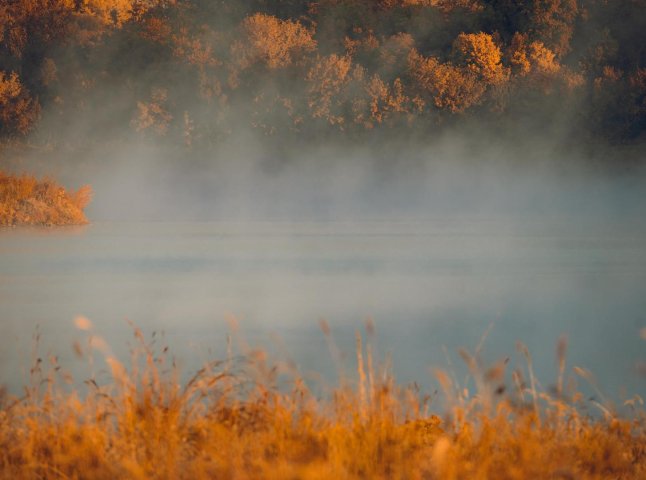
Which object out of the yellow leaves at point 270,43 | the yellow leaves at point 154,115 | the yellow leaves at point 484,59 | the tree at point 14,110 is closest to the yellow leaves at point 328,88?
the yellow leaves at point 270,43

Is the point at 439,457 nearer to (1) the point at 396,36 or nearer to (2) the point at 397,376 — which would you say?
(2) the point at 397,376

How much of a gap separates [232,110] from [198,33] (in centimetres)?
286

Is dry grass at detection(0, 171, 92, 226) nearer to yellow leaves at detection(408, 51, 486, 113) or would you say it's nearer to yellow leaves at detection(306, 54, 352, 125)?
yellow leaves at detection(306, 54, 352, 125)

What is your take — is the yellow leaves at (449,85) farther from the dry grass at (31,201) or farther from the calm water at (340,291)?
the dry grass at (31,201)

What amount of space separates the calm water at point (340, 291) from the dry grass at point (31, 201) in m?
1.15

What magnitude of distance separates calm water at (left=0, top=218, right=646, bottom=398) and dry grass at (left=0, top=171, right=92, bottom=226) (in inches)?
45.4

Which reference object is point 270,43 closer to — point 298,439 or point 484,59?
point 484,59

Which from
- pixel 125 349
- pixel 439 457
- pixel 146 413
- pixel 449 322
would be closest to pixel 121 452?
pixel 146 413

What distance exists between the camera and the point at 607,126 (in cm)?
3506

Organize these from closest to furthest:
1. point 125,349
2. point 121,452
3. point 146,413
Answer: point 121,452
point 146,413
point 125,349

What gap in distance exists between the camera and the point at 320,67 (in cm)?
3725

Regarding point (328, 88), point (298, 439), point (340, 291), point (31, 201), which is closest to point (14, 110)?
point (328, 88)

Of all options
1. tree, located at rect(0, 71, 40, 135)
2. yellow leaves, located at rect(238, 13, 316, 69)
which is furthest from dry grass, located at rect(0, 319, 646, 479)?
tree, located at rect(0, 71, 40, 135)

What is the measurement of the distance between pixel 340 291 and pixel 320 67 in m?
23.3
